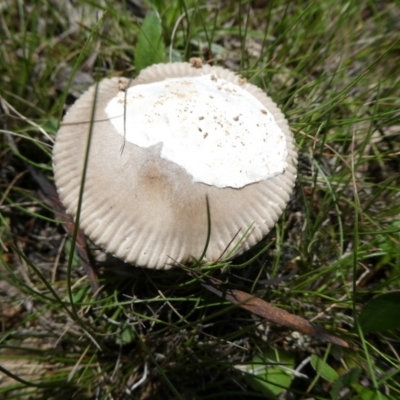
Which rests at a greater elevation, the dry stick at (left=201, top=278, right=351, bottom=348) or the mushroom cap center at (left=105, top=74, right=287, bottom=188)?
the mushroom cap center at (left=105, top=74, right=287, bottom=188)

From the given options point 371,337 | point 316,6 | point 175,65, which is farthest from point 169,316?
point 316,6

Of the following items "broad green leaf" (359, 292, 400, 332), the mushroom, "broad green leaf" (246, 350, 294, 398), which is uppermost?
the mushroom

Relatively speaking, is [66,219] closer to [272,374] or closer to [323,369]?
[272,374]

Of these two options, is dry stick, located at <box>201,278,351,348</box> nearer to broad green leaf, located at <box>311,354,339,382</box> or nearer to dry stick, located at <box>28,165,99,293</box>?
broad green leaf, located at <box>311,354,339,382</box>

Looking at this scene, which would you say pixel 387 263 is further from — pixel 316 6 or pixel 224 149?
pixel 316 6

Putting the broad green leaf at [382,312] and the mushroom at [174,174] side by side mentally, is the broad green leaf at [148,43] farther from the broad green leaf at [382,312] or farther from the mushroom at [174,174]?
the broad green leaf at [382,312]

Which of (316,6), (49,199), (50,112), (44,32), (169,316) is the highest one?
(316,6)

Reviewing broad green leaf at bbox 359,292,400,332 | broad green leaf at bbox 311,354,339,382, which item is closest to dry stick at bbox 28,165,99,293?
broad green leaf at bbox 311,354,339,382
